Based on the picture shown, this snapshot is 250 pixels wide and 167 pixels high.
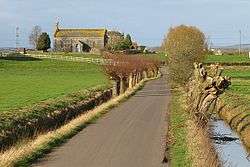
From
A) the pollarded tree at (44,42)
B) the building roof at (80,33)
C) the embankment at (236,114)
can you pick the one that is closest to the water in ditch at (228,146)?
the embankment at (236,114)

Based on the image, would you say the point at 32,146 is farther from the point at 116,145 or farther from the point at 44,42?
the point at 44,42

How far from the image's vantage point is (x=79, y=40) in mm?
179125


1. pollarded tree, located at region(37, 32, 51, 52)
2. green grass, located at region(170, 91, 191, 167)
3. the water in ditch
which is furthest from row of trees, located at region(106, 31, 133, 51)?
the water in ditch

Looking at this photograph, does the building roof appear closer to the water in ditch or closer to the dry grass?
the water in ditch

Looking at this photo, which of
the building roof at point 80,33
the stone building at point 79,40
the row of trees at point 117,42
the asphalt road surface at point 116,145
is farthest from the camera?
the building roof at point 80,33

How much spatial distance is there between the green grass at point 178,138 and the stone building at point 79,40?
135 meters

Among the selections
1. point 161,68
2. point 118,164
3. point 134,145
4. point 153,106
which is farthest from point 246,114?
point 161,68

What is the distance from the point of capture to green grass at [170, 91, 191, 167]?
66.0 ft

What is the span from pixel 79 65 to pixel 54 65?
528 cm

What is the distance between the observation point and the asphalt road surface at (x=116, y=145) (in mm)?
19109

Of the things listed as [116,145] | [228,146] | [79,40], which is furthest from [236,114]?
[79,40]

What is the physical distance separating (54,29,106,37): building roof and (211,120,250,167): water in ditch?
142144 millimetres

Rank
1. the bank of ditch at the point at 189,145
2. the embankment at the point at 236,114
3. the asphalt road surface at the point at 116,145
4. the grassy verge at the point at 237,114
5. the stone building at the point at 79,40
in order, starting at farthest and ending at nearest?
1. the stone building at the point at 79,40
2. the grassy verge at the point at 237,114
3. the embankment at the point at 236,114
4. the bank of ditch at the point at 189,145
5. the asphalt road surface at the point at 116,145

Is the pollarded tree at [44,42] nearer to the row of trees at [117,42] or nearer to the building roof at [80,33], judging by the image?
the building roof at [80,33]
